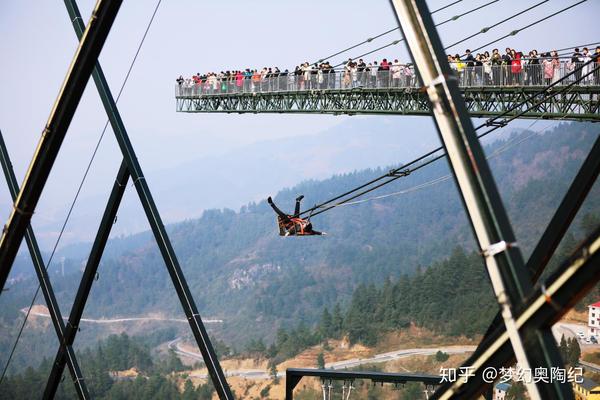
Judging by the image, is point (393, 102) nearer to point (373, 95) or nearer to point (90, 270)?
point (373, 95)

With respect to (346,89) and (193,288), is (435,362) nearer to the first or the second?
(346,89)

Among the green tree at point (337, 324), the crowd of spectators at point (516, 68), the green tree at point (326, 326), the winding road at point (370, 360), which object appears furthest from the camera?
the green tree at point (337, 324)

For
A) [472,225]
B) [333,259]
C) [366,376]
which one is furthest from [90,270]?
[333,259]

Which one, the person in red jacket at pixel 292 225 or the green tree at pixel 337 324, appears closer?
the person in red jacket at pixel 292 225

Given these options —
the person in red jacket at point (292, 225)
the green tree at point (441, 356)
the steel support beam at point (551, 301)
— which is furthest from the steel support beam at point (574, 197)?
the green tree at point (441, 356)

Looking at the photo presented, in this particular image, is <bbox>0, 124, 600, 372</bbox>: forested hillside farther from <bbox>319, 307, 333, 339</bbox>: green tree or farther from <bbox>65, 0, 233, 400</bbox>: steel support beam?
<bbox>65, 0, 233, 400</bbox>: steel support beam

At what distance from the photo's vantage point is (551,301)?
3.64 metres

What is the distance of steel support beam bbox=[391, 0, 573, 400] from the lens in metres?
3.76

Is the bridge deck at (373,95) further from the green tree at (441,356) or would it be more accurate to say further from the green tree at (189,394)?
the green tree at (189,394)

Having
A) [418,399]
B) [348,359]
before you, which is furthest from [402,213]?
[418,399]

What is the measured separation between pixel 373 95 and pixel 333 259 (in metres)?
140

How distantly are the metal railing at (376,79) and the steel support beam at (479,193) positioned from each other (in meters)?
12.1

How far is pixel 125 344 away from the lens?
122 m

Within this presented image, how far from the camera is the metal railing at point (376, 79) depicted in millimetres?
24891
